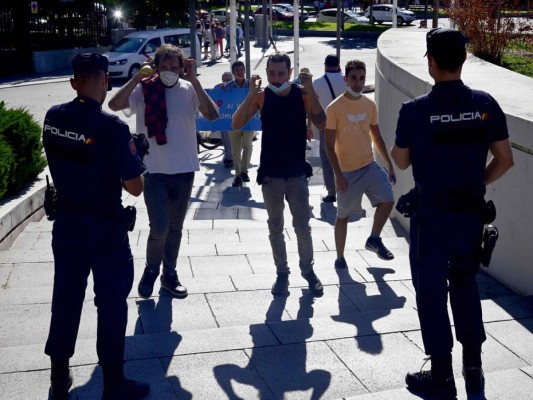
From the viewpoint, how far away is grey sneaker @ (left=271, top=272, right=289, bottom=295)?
6086mm

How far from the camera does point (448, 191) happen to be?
3938 millimetres

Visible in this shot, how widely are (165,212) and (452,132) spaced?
247cm

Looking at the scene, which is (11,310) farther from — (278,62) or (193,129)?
(278,62)

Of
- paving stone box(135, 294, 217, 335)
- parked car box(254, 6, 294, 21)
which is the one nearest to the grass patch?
paving stone box(135, 294, 217, 335)

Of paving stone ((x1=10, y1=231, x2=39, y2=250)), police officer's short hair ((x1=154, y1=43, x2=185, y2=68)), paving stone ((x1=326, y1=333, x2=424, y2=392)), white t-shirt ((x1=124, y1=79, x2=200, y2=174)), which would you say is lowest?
paving stone ((x1=10, y1=231, x2=39, y2=250))

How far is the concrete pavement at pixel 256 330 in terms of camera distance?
4.04 metres

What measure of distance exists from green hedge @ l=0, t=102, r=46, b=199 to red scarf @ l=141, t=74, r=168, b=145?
3.05m

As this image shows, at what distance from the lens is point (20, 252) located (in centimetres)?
732

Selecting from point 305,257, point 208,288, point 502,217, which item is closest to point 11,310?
point 208,288

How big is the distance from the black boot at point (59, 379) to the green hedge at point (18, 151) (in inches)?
176

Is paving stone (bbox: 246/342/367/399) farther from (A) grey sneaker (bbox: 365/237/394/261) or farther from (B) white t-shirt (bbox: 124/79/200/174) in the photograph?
(A) grey sneaker (bbox: 365/237/394/261)

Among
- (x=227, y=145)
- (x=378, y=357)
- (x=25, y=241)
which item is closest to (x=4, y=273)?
(x=25, y=241)

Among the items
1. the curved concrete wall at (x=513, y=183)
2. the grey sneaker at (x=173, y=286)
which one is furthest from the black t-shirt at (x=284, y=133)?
the curved concrete wall at (x=513, y=183)

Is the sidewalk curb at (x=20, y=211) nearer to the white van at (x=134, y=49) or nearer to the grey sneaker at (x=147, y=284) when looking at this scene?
the grey sneaker at (x=147, y=284)
